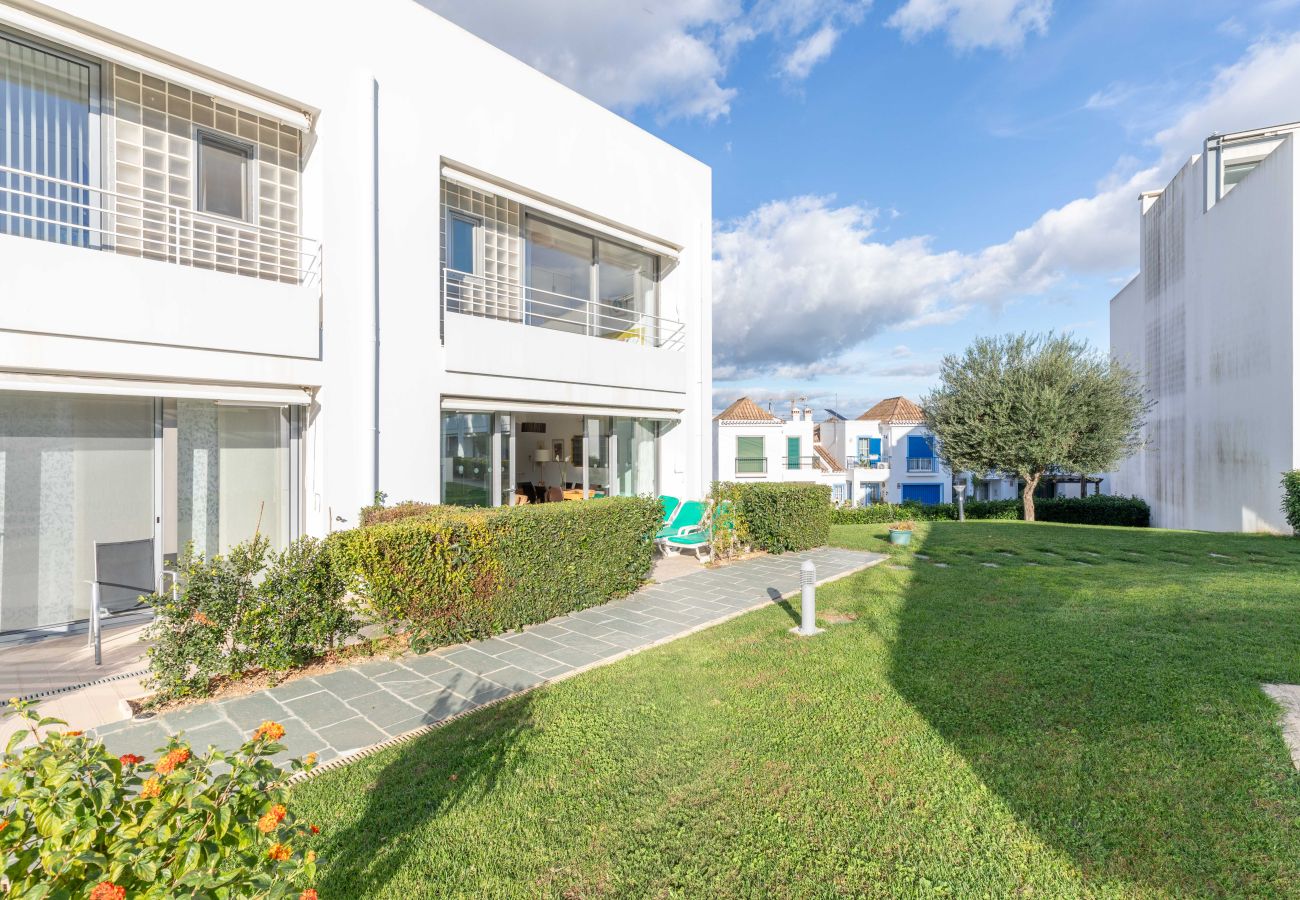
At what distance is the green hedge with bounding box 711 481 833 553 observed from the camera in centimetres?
1032

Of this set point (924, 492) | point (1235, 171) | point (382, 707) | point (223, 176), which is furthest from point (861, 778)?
point (924, 492)

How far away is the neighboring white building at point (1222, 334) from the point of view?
13797 millimetres

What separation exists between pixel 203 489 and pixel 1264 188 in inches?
950

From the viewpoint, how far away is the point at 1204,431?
17766 mm

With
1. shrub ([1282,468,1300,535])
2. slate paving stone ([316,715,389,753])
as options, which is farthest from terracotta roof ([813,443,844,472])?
slate paving stone ([316,715,389,753])

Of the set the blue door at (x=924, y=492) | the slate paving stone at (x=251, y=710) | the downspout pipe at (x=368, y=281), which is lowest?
the blue door at (x=924, y=492)

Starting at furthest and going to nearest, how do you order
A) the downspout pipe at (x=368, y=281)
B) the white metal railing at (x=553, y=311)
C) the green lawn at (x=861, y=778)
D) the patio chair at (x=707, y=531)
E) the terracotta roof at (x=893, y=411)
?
1. the terracotta roof at (x=893, y=411)
2. the patio chair at (x=707, y=531)
3. the white metal railing at (x=553, y=311)
4. the downspout pipe at (x=368, y=281)
5. the green lawn at (x=861, y=778)

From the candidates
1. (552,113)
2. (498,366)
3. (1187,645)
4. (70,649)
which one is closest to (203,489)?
(70,649)

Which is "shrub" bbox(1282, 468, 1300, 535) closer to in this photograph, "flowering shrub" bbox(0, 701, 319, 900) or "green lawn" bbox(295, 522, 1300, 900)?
"green lawn" bbox(295, 522, 1300, 900)

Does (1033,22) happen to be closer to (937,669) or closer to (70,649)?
(937,669)

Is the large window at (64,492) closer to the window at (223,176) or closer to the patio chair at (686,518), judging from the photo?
the window at (223,176)

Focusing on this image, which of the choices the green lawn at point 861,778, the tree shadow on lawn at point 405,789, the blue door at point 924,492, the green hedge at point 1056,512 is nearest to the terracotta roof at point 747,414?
the blue door at point 924,492

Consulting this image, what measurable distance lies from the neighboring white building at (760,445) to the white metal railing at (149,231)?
28884 millimetres

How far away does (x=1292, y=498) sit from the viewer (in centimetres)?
1284
